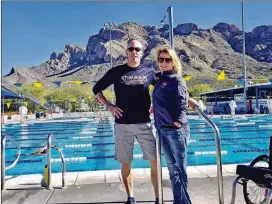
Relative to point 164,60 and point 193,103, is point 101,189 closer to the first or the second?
point 193,103

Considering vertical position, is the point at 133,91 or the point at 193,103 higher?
the point at 133,91

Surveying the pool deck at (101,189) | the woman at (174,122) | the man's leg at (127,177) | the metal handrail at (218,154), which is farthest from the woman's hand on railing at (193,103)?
the pool deck at (101,189)

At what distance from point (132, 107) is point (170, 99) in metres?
0.53

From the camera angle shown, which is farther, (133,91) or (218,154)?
(133,91)

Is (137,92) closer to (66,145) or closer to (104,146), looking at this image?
(104,146)

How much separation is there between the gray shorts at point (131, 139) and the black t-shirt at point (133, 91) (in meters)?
0.06

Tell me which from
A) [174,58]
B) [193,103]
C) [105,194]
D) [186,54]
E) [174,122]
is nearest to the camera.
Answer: [174,122]

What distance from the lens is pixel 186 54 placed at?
97875mm

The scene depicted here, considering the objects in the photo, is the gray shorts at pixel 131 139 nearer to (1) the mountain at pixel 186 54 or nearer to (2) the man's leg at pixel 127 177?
(2) the man's leg at pixel 127 177

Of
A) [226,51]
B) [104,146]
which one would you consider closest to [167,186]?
[104,146]

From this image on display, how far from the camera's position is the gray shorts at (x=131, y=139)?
2982mm

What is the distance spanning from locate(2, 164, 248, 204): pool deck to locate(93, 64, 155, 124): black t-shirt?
90 centimetres

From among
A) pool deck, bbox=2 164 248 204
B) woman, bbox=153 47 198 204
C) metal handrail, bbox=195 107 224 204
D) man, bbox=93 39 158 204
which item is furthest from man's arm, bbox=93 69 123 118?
pool deck, bbox=2 164 248 204

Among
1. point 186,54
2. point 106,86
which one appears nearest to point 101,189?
point 106,86
